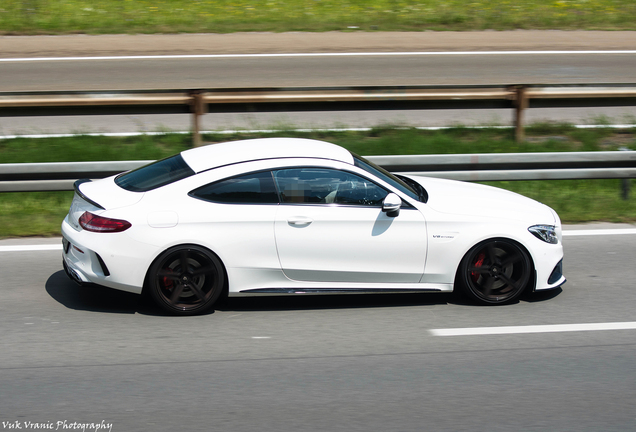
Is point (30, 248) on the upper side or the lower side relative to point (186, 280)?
lower

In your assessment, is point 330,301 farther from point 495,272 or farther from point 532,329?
point 532,329

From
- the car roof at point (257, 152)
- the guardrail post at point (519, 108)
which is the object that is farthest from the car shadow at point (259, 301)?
the guardrail post at point (519, 108)

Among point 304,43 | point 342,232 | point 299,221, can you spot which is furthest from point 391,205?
point 304,43

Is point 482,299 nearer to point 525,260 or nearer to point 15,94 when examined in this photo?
point 525,260

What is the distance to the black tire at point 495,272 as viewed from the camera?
→ 5945 mm

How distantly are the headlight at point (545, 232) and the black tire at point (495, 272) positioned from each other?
189mm

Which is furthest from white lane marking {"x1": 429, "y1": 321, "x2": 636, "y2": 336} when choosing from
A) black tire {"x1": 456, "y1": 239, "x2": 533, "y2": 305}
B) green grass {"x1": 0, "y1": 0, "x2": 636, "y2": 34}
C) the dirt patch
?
green grass {"x1": 0, "y1": 0, "x2": 636, "y2": 34}

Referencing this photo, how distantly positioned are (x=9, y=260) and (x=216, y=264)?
270 cm

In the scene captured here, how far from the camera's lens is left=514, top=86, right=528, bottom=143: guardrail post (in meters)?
10.6

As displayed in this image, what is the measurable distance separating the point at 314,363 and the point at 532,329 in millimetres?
1853

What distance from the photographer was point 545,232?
19.9 ft

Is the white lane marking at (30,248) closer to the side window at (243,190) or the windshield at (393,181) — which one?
the side window at (243,190)

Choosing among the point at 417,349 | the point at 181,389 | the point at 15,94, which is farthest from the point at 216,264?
the point at 15,94

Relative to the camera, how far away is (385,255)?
5805mm
